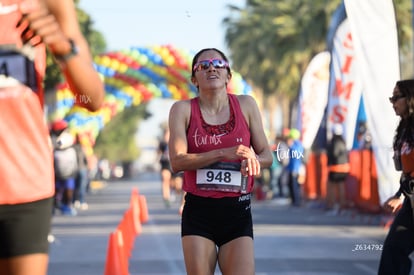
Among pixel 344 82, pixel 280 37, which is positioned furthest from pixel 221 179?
pixel 280 37

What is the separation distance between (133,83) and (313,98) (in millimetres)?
12374

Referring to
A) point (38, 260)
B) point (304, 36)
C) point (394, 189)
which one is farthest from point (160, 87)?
point (38, 260)

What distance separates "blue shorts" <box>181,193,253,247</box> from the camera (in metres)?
5.86

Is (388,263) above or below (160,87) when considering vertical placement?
below

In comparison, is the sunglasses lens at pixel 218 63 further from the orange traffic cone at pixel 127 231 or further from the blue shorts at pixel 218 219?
the orange traffic cone at pixel 127 231

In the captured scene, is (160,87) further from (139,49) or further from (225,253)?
(225,253)

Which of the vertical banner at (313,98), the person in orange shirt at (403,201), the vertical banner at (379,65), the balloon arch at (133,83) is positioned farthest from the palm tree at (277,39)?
the person in orange shirt at (403,201)

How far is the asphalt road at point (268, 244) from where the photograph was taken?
1183 centimetres

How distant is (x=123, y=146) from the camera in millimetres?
111438

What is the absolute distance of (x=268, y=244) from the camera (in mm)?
14938

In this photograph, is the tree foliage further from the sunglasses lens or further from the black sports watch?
the black sports watch

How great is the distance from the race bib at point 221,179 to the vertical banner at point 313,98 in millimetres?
16429

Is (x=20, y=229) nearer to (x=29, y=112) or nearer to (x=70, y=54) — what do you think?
(x=29, y=112)

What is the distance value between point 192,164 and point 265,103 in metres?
67.6
